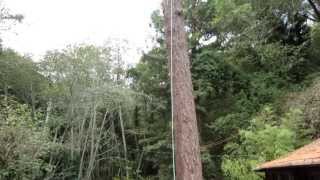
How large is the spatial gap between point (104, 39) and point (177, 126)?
10913mm

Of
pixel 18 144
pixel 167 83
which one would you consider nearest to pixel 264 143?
pixel 167 83

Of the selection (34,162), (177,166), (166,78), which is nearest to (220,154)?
(166,78)

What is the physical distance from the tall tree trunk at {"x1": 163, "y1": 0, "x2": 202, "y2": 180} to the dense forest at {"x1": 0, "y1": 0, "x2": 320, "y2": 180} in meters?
6.21

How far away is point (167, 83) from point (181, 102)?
849cm

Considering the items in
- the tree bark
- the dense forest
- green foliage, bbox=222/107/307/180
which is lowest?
green foliage, bbox=222/107/307/180

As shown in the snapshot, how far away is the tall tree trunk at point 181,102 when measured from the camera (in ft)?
17.9

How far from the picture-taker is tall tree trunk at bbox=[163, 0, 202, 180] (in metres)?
5.45

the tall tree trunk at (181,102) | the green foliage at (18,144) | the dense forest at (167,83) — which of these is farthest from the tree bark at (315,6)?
the green foliage at (18,144)

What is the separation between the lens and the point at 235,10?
43.8 feet

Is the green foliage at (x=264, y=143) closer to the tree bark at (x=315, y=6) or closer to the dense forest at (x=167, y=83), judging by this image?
the dense forest at (x=167, y=83)

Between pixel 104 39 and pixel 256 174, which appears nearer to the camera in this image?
pixel 256 174

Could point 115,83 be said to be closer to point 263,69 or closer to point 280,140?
point 263,69

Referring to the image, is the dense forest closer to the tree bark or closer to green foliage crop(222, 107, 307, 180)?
the tree bark

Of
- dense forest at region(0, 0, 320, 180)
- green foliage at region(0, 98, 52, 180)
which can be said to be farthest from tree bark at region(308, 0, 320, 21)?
green foliage at region(0, 98, 52, 180)
